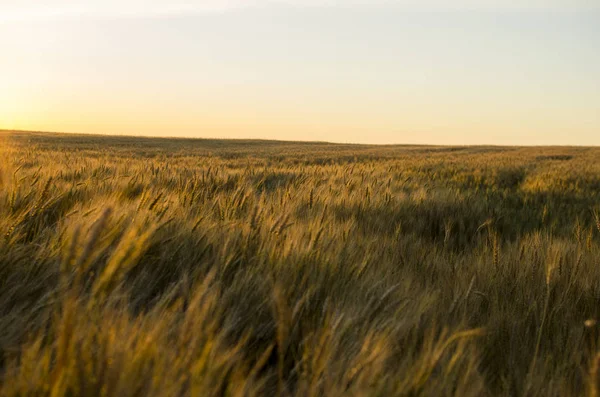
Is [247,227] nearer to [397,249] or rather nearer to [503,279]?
[397,249]

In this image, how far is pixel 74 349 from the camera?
763 mm

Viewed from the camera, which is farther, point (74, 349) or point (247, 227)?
point (247, 227)

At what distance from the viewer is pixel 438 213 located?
12.0ft

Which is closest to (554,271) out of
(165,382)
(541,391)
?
(541,391)

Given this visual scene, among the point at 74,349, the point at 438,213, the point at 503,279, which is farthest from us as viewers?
the point at 438,213

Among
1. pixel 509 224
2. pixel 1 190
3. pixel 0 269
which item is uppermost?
pixel 1 190

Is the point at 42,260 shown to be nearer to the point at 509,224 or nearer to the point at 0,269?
the point at 0,269

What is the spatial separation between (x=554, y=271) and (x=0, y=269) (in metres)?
1.85

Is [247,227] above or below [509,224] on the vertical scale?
above

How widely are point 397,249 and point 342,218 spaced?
723 mm

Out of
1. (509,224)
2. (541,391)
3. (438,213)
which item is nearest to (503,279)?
(541,391)

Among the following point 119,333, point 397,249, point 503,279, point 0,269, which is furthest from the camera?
point 397,249

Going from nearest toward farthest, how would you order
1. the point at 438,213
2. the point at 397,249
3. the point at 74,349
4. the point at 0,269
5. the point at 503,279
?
the point at 74,349 < the point at 0,269 < the point at 503,279 < the point at 397,249 < the point at 438,213

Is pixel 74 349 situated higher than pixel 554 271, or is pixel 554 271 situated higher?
pixel 74 349
